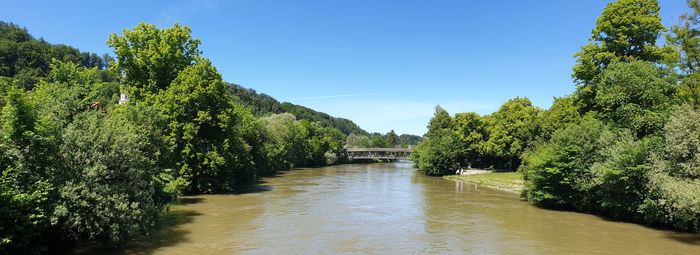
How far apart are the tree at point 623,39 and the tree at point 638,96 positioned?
3463 mm

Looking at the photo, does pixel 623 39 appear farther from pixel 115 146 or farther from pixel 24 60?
pixel 24 60

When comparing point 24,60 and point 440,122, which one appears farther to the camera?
point 24,60

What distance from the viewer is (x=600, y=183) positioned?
2741 cm

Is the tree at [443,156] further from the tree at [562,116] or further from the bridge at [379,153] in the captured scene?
the bridge at [379,153]

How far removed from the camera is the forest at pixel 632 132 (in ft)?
73.5

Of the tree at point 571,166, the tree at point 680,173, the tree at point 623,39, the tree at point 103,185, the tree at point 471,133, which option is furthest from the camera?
the tree at point 471,133

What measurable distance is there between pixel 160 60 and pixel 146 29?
3.18m

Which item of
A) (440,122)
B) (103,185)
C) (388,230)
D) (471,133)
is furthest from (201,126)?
(440,122)

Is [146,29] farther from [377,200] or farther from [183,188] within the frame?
[377,200]

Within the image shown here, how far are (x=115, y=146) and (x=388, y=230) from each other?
1433 centimetres

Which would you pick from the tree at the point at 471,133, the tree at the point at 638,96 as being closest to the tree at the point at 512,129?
the tree at the point at 471,133

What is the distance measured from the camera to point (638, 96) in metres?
29.8

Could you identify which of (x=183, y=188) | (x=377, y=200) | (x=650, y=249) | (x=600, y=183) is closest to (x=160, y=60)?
(x=183, y=188)

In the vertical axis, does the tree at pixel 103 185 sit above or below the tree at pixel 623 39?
below
